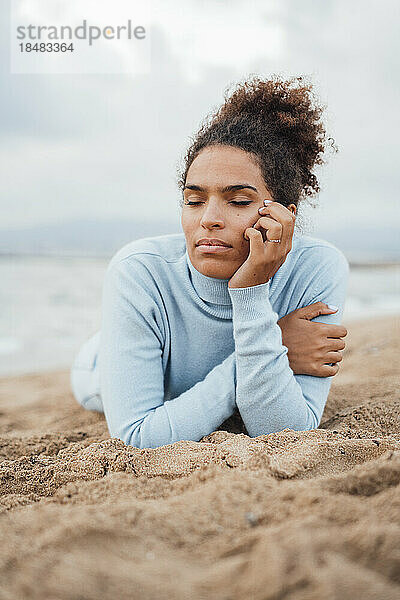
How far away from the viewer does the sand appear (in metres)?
0.96

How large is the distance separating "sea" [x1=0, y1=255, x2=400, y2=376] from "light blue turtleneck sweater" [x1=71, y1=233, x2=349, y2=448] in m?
3.09

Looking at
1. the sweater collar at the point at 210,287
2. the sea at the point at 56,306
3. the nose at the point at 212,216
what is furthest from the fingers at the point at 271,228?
the sea at the point at 56,306

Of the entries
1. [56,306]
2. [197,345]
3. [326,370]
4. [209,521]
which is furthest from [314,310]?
[56,306]

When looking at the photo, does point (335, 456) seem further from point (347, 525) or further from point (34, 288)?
point (34, 288)

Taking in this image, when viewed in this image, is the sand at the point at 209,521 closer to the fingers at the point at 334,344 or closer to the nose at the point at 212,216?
the fingers at the point at 334,344

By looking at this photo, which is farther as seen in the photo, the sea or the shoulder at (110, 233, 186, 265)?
the sea

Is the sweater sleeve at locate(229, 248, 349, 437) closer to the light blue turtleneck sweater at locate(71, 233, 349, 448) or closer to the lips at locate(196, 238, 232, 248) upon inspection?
the light blue turtleneck sweater at locate(71, 233, 349, 448)

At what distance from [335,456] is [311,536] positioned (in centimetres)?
53

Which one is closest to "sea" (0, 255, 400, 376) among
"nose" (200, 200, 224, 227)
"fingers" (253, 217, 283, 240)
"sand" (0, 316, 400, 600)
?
"nose" (200, 200, 224, 227)

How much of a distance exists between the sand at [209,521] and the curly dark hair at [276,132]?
1.09m

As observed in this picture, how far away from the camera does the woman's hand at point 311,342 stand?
2.27 metres

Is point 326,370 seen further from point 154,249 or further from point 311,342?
point 154,249

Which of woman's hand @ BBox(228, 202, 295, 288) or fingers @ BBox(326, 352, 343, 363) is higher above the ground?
woman's hand @ BBox(228, 202, 295, 288)

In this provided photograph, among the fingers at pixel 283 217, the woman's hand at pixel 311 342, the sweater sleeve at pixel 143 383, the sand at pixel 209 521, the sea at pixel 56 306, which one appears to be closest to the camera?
the sand at pixel 209 521
